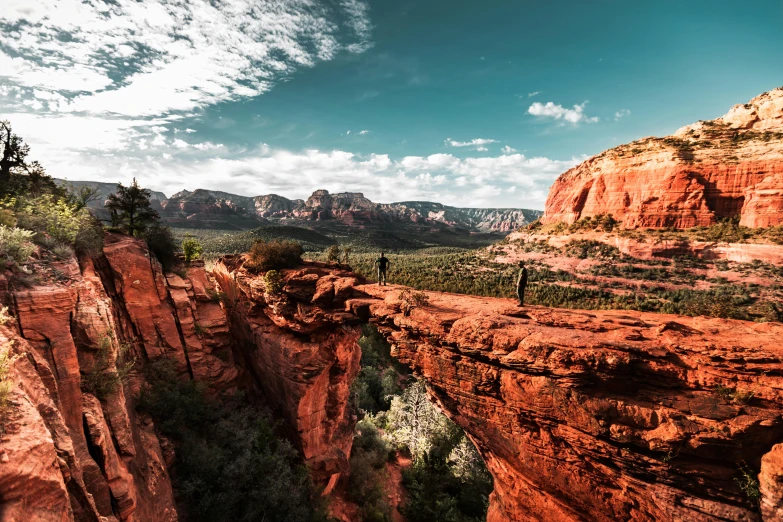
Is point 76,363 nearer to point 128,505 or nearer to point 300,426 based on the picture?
point 128,505

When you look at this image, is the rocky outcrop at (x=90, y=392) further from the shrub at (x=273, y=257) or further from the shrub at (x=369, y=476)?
the shrub at (x=369, y=476)

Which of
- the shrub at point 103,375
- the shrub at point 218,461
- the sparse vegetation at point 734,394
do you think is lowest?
the shrub at point 218,461

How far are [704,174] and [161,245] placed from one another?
5492 cm

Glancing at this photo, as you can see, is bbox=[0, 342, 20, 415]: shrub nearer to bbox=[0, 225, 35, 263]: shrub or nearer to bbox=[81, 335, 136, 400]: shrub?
bbox=[81, 335, 136, 400]: shrub

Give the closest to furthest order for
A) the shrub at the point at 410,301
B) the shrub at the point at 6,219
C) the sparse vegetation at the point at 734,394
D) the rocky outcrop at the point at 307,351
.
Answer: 1. the sparse vegetation at the point at 734,394
2. the shrub at the point at 6,219
3. the shrub at the point at 410,301
4. the rocky outcrop at the point at 307,351

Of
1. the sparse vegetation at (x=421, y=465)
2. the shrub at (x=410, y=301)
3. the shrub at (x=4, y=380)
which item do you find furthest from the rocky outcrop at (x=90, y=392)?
the sparse vegetation at (x=421, y=465)

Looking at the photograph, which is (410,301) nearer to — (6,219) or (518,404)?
(518,404)

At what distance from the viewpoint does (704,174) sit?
120 ft

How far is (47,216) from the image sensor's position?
1135 cm

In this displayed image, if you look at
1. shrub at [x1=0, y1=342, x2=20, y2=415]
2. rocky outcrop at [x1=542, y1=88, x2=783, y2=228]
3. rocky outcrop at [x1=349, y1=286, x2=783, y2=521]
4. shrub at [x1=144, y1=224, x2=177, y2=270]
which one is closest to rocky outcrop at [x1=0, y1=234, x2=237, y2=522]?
shrub at [x1=0, y1=342, x2=20, y2=415]

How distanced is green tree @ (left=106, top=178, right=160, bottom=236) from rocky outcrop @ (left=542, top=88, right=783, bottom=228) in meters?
51.6

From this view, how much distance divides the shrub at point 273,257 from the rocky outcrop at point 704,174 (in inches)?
1722

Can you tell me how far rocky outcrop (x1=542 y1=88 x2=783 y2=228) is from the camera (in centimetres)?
3281

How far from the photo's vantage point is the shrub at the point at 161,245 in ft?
56.7
